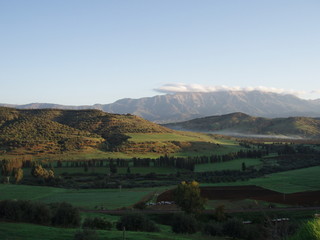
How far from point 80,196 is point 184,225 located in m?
42.7

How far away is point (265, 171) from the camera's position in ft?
433

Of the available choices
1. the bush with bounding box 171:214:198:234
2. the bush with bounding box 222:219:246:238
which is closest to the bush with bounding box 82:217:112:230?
the bush with bounding box 171:214:198:234

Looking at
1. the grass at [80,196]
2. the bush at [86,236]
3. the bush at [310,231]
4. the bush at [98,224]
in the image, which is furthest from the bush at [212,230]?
the bush at [310,231]

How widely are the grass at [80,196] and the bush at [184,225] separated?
23473mm

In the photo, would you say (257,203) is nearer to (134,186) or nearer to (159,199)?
(159,199)

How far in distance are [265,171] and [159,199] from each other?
226 ft

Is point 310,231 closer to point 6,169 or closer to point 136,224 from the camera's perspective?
point 136,224

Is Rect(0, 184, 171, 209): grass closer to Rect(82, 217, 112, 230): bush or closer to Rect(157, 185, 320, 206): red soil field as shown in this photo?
Rect(157, 185, 320, 206): red soil field

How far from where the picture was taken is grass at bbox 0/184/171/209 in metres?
70.9

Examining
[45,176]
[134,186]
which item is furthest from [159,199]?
[45,176]

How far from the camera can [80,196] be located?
81812 millimetres

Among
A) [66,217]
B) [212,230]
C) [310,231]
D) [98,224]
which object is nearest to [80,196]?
[98,224]

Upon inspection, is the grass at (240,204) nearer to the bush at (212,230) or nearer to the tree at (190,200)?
the tree at (190,200)

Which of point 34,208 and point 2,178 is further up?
point 34,208
